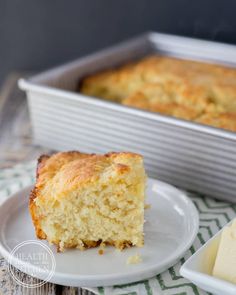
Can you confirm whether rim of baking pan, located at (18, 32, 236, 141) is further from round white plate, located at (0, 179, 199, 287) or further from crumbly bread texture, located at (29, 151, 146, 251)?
crumbly bread texture, located at (29, 151, 146, 251)

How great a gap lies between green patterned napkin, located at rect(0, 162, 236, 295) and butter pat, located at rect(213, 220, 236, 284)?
4.0 inches

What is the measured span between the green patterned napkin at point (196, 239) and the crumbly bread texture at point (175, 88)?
0.29 metres

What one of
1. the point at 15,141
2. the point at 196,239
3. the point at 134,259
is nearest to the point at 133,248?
the point at 134,259

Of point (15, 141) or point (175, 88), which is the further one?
point (15, 141)

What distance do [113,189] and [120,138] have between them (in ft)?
1.83

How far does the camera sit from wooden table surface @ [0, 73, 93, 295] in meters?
1.58

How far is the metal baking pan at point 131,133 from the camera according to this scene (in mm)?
1938

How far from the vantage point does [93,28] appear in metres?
3.25

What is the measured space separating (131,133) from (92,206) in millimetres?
543

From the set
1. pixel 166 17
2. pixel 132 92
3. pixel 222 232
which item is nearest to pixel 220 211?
pixel 222 232

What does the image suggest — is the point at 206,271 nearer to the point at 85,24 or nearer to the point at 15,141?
the point at 15,141

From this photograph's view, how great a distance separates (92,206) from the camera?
5.39 feet

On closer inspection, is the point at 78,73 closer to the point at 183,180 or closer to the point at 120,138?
the point at 120,138

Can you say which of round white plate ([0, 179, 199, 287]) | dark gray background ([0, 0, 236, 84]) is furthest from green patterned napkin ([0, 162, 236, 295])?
dark gray background ([0, 0, 236, 84])
